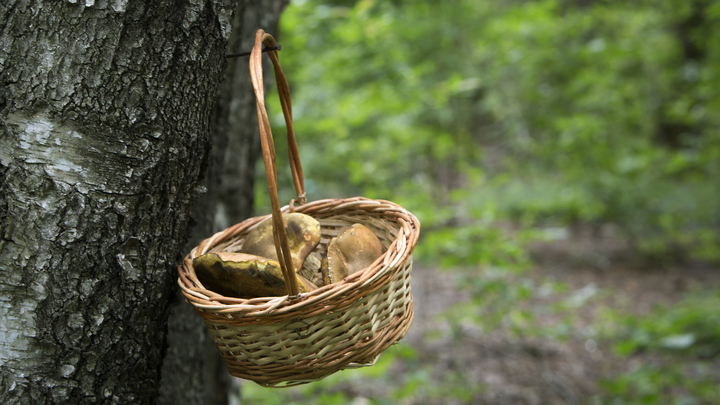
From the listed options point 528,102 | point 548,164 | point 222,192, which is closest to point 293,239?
point 222,192

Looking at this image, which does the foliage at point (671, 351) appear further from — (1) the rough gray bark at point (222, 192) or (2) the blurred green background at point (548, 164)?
(1) the rough gray bark at point (222, 192)

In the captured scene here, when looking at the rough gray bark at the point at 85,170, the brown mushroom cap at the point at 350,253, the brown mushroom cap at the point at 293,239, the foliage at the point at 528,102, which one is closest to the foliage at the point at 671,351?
the foliage at the point at 528,102

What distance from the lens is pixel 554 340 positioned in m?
4.16

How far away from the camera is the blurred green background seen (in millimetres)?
2984

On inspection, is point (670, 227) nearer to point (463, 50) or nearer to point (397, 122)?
point (463, 50)

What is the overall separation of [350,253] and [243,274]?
0.94 ft

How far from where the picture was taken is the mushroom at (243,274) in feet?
3.07

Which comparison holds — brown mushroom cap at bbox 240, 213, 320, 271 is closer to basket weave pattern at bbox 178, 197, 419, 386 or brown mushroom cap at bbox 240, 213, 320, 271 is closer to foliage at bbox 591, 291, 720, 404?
basket weave pattern at bbox 178, 197, 419, 386

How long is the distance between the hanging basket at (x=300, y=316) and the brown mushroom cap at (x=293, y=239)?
0.12 metres

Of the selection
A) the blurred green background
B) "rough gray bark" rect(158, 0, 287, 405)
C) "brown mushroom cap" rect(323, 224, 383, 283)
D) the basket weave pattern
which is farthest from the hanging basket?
the blurred green background

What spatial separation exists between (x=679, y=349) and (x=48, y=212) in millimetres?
4455

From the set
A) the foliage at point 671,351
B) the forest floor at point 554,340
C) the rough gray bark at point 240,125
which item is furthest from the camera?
the forest floor at point 554,340

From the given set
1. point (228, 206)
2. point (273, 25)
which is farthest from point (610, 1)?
point (228, 206)

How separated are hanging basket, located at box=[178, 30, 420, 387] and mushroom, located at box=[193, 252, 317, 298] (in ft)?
0.13
